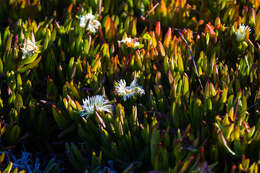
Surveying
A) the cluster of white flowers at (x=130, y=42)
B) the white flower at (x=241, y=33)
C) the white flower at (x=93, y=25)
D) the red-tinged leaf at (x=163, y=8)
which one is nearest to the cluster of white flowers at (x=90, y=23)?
the white flower at (x=93, y=25)

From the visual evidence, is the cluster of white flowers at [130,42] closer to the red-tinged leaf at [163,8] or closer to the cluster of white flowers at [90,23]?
the cluster of white flowers at [90,23]

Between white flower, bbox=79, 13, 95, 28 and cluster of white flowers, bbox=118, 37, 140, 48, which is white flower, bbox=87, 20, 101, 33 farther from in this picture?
cluster of white flowers, bbox=118, 37, 140, 48

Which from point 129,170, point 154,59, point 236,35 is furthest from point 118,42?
point 129,170

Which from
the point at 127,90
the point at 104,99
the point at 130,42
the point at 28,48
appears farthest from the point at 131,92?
the point at 28,48

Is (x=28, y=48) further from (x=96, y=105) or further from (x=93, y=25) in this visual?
(x=96, y=105)

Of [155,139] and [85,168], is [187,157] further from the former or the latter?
[85,168]

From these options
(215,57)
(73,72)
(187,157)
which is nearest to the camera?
(187,157)

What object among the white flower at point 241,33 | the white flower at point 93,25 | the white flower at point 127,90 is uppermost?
A: the white flower at point 93,25
